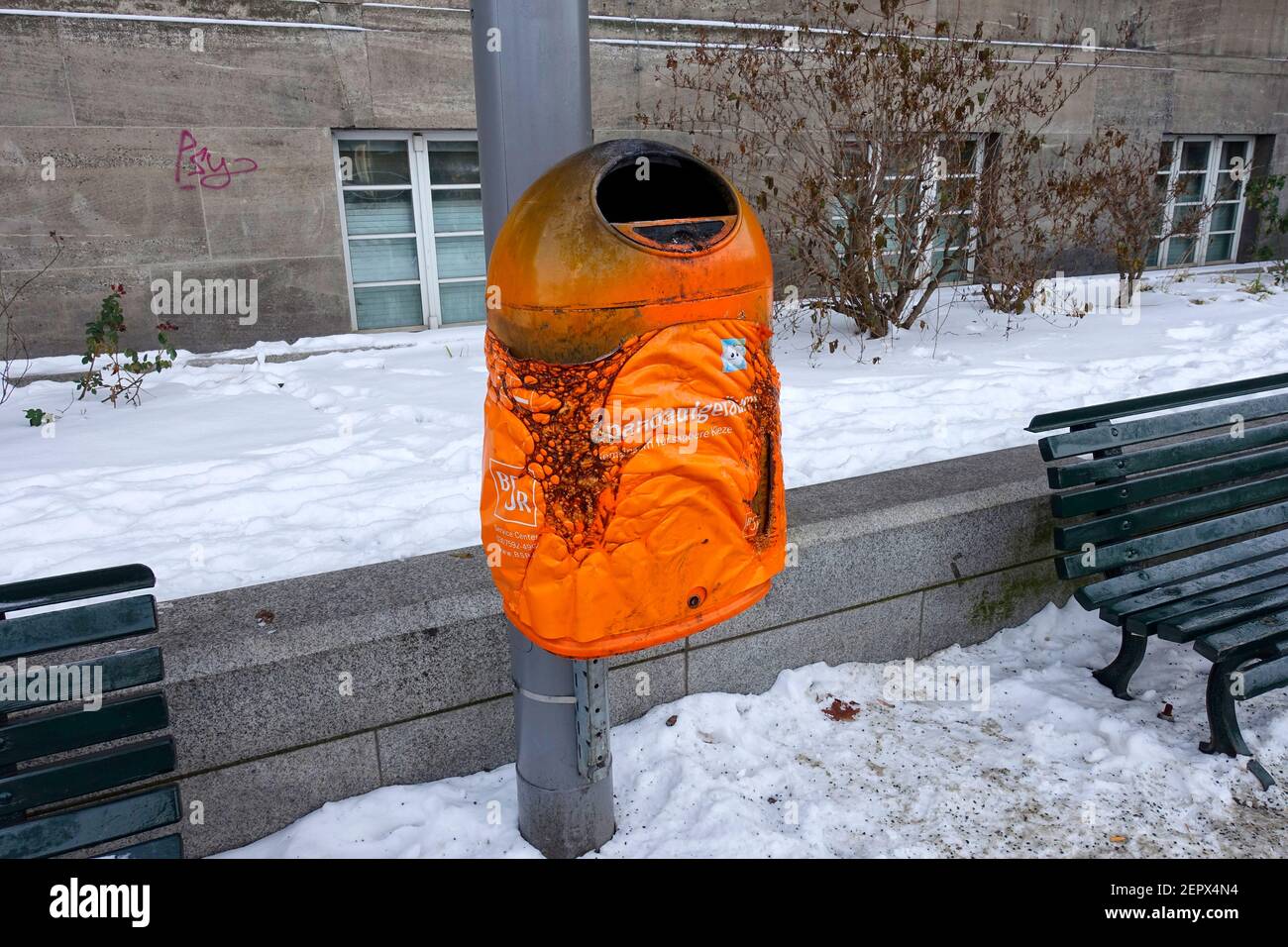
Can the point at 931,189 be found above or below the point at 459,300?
above

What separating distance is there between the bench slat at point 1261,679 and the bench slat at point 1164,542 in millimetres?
490

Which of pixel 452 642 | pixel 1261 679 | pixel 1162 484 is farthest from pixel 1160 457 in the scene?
pixel 452 642

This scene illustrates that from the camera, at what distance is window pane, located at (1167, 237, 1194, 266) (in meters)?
12.7

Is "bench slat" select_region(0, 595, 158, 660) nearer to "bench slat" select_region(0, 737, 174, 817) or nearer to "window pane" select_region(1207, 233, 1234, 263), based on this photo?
"bench slat" select_region(0, 737, 174, 817)

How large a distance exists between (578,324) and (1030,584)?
2.54 meters

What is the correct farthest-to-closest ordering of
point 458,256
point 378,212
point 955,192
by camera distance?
point 458,256 < point 378,212 < point 955,192

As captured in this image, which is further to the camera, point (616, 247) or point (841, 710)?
point (841, 710)

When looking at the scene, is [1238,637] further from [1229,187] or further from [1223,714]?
[1229,187]

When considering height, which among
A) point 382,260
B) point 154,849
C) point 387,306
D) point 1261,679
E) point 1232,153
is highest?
point 1232,153

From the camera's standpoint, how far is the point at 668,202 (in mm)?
1972

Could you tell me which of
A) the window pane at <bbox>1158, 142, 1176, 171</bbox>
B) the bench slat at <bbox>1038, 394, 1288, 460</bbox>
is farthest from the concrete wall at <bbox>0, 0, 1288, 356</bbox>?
the bench slat at <bbox>1038, 394, 1288, 460</bbox>

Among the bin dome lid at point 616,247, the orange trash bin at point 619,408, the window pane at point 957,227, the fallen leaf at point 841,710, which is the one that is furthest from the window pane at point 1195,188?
the orange trash bin at point 619,408

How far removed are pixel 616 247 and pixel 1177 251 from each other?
14.0 m

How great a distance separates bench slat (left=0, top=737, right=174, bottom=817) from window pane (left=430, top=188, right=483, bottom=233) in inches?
279
